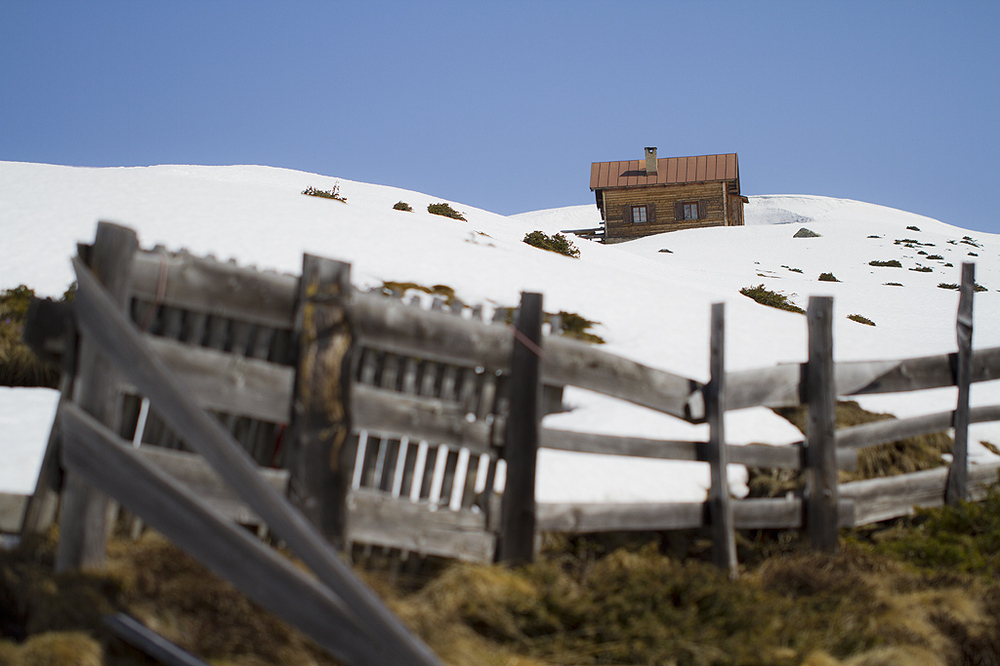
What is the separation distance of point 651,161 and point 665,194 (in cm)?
287

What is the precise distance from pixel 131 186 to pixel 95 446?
1497 centimetres

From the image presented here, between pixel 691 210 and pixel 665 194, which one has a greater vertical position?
pixel 665 194

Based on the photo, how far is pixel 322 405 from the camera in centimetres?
385

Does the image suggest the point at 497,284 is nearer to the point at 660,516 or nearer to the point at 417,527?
the point at 660,516

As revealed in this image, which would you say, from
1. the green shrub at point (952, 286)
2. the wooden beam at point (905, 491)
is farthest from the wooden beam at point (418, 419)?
the green shrub at point (952, 286)

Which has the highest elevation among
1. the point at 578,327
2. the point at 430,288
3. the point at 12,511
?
the point at 430,288

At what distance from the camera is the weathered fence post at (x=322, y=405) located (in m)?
3.81

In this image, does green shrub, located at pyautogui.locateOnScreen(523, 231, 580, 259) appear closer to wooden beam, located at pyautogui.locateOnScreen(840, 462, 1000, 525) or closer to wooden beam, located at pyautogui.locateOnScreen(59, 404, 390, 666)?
wooden beam, located at pyautogui.locateOnScreen(840, 462, 1000, 525)

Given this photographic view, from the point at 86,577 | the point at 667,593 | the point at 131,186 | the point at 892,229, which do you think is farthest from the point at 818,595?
the point at 892,229

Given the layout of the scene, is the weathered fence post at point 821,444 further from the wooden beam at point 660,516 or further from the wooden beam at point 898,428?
the wooden beam at point 898,428

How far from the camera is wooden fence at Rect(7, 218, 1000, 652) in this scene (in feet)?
10.2

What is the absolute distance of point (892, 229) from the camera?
56.0 meters

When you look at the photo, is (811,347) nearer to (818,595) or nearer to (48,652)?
(818,595)

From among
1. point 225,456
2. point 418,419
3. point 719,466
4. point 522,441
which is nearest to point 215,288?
point 225,456
